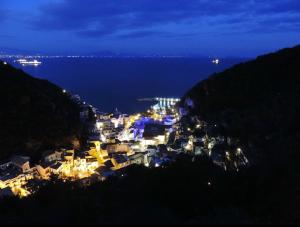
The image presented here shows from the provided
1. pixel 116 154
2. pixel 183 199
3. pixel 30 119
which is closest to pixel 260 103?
pixel 116 154

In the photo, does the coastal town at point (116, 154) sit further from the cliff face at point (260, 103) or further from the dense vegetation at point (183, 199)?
the dense vegetation at point (183, 199)

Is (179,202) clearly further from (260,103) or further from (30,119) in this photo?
(30,119)

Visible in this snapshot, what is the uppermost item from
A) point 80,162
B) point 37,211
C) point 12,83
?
point 12,83

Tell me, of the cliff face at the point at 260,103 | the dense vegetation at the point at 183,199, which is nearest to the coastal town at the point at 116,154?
the cliff face at the point at 260,103

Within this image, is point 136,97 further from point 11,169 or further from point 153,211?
point 153,211

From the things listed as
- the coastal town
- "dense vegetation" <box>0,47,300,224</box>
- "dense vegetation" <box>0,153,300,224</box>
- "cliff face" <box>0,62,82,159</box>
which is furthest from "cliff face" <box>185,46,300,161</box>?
"cliff face" <box>0,62,82,159</box>

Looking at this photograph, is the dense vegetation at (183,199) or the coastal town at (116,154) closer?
the dense vegetation at (183,199)

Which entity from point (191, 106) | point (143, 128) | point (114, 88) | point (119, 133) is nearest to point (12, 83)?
point (119, 133)
